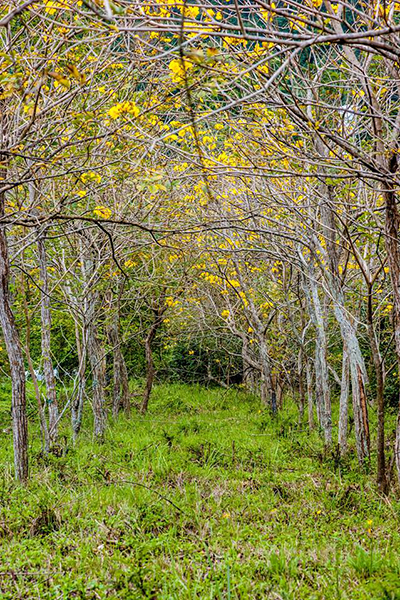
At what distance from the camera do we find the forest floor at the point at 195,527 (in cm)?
334

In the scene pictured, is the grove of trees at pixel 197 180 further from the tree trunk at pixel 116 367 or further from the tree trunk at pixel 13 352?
the tree trunk at pixel 116 367

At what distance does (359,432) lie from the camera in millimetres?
6602

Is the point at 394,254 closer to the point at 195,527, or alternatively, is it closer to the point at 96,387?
the point at 195,527

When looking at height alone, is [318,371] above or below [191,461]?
above

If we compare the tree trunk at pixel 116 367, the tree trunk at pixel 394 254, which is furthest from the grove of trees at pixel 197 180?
the tree trunk at pixel 116 367

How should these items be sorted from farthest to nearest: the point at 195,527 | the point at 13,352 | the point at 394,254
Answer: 1. the point at 13,352
2. the point at 195,527
3. the point at 394,254

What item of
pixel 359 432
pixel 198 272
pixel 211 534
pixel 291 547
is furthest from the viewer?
pixel 198 272

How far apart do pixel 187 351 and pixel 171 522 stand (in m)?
14.1

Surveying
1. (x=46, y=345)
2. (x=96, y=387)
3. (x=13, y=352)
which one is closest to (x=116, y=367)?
(x=96, y=387)

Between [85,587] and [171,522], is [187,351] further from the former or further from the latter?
[85,587]

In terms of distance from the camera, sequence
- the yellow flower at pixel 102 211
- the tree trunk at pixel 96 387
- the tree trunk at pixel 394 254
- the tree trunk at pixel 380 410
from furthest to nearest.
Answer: the tree trunk at pixel 96 387
the tree trunk at pixel 380 410
the yellow flower at pixel 102 211
the tree trunk at pixel 394 254

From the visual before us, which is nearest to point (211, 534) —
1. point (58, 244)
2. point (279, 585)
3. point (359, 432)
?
point (279, 585)

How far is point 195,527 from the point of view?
4.44 metres

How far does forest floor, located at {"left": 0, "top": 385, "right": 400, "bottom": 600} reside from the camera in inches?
132
